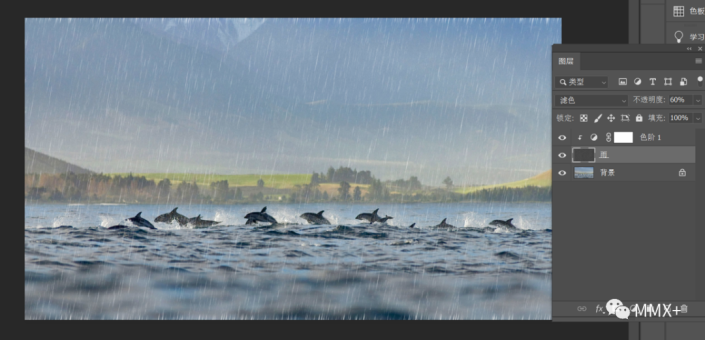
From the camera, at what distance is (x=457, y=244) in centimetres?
1681

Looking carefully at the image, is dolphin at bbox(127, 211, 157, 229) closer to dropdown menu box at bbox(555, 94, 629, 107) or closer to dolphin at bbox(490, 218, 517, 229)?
dolphin at bbox(490, 218, 517, 229)

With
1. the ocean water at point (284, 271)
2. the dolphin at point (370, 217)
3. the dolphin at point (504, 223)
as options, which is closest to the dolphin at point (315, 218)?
the ocean water at point (284, 271)

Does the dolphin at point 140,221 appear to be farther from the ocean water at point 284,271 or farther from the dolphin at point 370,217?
the dolphin at point 370,217

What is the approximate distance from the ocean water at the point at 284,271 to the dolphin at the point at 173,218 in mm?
285

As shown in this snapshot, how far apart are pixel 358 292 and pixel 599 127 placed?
7.52 metres

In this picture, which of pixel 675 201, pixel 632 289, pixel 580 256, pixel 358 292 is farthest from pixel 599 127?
pixel 358 292

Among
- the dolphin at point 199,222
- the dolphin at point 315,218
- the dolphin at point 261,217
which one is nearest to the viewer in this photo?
the dolphin at point 261,217

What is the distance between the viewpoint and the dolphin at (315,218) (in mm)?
19984

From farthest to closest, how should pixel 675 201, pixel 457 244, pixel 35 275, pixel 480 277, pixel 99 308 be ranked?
1. pixel 457 244
2. pixel 480 277
3. pixel 35 275
4. pixel 99 308
5. pixel 675 201

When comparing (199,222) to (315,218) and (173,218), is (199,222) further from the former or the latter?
(315,218)

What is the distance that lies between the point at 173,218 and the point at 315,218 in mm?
5720

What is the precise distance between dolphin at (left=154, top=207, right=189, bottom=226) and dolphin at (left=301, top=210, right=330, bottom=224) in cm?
482

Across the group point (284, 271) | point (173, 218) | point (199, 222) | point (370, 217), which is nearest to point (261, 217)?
point (199, 222)
